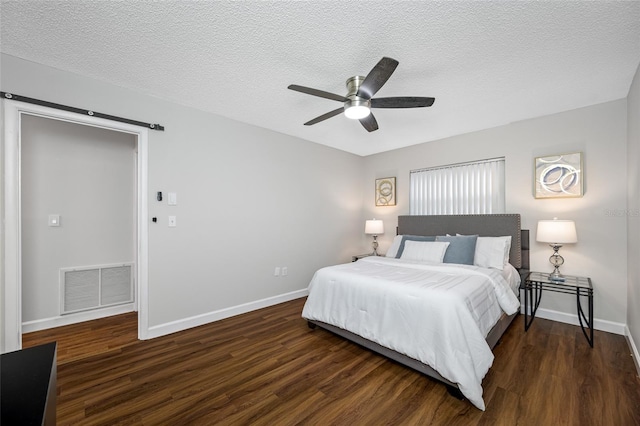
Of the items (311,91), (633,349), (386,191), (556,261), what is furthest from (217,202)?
(633,349)

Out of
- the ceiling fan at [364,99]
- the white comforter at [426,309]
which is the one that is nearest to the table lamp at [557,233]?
the white comforter at [426,309]

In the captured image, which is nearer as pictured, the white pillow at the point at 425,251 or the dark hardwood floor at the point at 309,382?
the dark hardwood floor at the point at 309,382

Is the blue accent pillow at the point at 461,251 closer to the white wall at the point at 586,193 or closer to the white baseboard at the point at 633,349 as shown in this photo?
the white wall at the point at 586,193

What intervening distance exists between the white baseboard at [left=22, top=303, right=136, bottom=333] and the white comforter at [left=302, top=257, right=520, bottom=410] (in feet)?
8.53

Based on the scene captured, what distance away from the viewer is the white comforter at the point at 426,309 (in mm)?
1880

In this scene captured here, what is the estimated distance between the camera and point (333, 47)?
2.02 meters

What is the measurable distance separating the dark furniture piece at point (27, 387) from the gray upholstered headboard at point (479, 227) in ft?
14.0

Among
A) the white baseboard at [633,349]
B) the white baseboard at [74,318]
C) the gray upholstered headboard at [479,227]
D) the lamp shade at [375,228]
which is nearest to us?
the white baseboard at [633,349]

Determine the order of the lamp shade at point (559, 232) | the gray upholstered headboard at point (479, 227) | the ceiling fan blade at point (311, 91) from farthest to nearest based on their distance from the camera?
1. the gray upholstered headboard at point (479, 227)
2. the lamp shade at point (559, 232)
3. the ceiling fan blade at point (311, 91)

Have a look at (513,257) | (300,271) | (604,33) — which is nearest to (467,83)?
(604,33)

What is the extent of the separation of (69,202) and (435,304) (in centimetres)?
425

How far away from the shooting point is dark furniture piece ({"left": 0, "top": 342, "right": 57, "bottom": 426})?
2.06 ft

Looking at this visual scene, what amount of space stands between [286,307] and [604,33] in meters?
4.10

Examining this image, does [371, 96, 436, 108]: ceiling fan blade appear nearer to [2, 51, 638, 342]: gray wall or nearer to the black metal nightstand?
[2, 51, 638, 342]: gray wall
